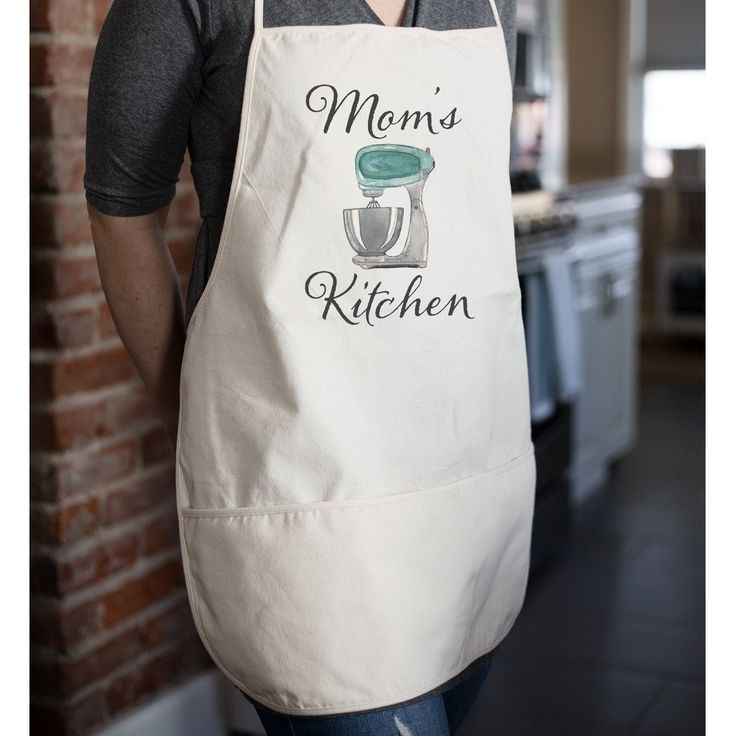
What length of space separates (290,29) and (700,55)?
20.1 ft

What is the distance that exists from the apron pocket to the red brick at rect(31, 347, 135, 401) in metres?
0.70

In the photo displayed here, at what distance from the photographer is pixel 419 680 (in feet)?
3.22

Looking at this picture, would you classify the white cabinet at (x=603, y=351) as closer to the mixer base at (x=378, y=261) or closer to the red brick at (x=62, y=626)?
the red brick at (x=62, y=626)

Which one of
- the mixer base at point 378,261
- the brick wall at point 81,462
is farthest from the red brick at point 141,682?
the mixer base at point 378,261

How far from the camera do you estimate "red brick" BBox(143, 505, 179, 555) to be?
186 centimetres

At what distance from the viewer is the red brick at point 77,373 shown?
163 centimetres

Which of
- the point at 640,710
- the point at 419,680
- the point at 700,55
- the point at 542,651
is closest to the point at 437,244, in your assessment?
the point at 419,680

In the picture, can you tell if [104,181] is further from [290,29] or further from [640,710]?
[640,710]

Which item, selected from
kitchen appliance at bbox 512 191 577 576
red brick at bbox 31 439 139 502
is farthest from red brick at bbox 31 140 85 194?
kitchen appliance at bbox 512 191 577 576

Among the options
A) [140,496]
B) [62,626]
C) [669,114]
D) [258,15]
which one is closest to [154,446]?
[140,496]

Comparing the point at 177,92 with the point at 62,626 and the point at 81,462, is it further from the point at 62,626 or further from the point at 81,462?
the point at 62,626

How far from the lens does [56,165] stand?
1584 millimetres

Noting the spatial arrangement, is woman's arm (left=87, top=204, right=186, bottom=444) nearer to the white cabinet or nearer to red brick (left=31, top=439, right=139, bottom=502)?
red brick (left=31, top=439, right=139, bottom=502)

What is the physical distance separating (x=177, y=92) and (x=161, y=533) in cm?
111
